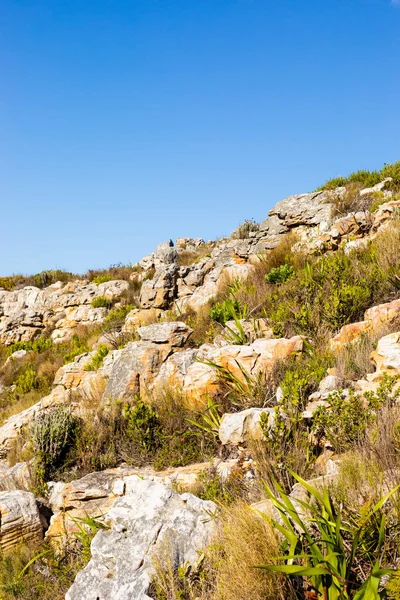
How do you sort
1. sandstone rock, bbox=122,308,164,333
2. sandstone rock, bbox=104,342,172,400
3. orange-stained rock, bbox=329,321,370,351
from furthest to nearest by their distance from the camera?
1. sandstone rock, bbox=122,308,164,333
2. sandstone rock, bbox=104,342,172,400
3. orange-stained rock, bbox=329,321,370,351

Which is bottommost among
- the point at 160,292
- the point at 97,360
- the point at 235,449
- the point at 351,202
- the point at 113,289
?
the point at 235,449

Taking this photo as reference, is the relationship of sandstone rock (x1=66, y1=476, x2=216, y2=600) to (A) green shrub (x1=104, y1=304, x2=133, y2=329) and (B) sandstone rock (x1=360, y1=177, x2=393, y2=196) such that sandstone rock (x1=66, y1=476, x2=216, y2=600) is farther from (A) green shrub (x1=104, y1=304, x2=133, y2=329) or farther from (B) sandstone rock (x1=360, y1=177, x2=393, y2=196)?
(B) sandstone rock (x1=360, y1=177, x2=393, y2=196)

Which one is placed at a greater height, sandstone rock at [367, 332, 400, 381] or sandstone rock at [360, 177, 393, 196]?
sandstone rock at [360, 177, 393, 196]

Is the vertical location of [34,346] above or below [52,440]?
above

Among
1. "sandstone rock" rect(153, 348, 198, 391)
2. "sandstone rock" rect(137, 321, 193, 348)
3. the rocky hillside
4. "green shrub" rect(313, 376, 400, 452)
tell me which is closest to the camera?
the rocky hillside

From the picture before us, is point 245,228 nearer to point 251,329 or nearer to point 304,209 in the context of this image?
point 304,209

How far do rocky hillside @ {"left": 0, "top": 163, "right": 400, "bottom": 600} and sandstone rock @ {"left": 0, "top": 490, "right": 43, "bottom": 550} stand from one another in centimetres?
2

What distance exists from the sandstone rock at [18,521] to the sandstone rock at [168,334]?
3.95 metres

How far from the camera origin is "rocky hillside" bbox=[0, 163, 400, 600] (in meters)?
2.73

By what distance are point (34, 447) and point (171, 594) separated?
394 cm

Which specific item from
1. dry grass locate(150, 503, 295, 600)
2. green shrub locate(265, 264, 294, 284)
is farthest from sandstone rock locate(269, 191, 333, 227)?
dry grass locate(150, 503, 295, 600)

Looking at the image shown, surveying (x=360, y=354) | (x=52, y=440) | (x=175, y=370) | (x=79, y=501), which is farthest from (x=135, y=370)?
(x=360, y=354)

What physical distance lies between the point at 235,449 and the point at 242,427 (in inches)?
11.8

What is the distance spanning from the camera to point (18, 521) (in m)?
4.54
